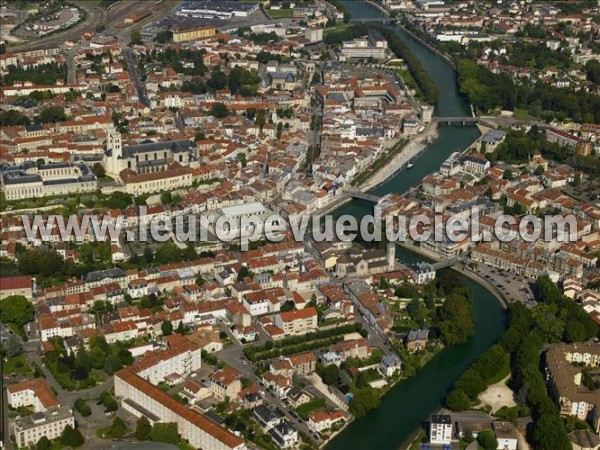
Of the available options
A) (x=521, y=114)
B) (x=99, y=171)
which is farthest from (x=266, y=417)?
(x=521, y=114)

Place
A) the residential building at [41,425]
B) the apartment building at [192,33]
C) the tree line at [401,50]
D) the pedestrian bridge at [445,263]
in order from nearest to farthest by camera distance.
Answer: the residential building at [41,425] < the pedestrian bridge at [445,263] < the tree line at [401,50] < the apartment building at [192,33]

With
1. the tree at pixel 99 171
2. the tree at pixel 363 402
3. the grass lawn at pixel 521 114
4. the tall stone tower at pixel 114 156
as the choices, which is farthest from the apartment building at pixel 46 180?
the grass lawn at pixel 521 114

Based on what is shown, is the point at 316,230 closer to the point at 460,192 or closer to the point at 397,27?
the point at 460,192

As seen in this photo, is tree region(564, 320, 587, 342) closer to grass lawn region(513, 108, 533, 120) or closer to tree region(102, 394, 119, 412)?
tree region(102, 394, 119, 412)

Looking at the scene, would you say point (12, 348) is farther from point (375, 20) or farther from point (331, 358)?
point (375, 20)

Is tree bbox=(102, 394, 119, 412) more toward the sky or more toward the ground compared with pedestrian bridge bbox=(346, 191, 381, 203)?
more toward the ground

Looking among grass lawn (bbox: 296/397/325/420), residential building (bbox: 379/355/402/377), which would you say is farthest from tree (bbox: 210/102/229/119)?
grass lawn (bbox: 296/397/325/420)

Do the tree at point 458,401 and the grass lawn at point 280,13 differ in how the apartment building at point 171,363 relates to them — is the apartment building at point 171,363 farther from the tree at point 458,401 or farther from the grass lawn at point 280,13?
the grass lawn at point 280,13
